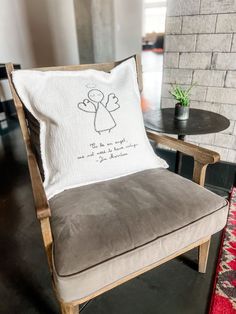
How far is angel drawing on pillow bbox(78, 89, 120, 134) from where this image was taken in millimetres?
937

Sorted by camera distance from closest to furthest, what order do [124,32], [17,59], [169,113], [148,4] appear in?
1. [169,113]
2. [17,59]
3. [124,32]
4. [148,4]

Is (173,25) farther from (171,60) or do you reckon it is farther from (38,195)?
(38,195)

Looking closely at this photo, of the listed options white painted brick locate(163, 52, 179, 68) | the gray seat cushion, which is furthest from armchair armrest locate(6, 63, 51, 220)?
white painted brick locate(163, 52, 179, 68)

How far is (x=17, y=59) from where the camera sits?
11.0 feet

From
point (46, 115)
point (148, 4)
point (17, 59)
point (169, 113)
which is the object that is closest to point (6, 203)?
point (46, 115)

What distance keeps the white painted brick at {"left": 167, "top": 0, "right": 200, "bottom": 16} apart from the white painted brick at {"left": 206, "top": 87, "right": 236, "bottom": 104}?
19.8 inches

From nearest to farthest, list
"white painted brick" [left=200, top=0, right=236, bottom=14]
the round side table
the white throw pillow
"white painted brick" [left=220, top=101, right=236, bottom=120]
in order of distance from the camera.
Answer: the white throw pillow, the round side table, "white painted brick" [left=200, top=0, right=236, bottom=14], "white painted brick" [left=220, top=101, right=236, bottom=120]

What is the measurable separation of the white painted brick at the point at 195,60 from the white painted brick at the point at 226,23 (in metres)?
0.16

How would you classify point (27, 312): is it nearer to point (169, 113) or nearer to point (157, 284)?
point (157, 284)

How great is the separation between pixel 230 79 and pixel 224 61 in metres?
0.12

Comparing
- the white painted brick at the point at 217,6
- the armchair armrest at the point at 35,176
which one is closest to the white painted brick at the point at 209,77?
the white painted brick at the point at 217,6

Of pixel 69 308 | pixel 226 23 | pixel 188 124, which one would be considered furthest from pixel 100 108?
pixel 226 23

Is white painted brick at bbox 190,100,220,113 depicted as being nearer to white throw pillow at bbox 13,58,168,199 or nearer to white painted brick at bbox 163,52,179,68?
white painted brick at bbox 163,52,179,68

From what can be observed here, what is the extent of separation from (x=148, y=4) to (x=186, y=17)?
33.1 feet
